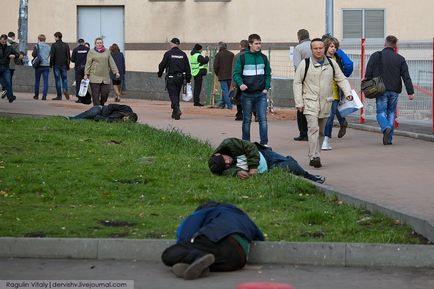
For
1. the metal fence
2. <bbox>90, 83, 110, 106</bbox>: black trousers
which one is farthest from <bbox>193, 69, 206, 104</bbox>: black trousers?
the metal fence

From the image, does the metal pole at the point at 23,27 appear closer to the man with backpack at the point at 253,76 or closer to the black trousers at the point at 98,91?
the black trousers at the point at 98,91

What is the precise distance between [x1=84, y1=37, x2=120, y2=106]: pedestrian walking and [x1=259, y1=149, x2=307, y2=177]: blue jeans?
9.42m

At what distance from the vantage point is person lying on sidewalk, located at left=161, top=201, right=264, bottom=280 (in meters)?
8.40

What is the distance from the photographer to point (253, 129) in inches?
826

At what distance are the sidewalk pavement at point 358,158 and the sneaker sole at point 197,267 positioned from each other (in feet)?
7.09

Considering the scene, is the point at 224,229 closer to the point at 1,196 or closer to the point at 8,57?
the point at 1,196

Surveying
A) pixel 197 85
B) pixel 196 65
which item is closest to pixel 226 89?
pixel 197 85

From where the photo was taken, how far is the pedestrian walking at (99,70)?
73.0 ft

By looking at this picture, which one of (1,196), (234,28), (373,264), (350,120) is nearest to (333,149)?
(350,120)

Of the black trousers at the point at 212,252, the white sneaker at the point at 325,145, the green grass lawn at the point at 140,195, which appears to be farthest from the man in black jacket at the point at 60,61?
the black trousers at the point at 212,252

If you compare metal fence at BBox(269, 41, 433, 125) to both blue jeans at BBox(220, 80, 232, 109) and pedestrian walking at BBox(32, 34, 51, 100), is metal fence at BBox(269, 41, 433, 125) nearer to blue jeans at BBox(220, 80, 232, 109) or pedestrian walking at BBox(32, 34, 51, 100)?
blue jeans at BBox(220, 80, 232, 109)

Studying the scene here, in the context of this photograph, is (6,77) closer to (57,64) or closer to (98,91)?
(57,64)

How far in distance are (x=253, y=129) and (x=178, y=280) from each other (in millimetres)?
12700

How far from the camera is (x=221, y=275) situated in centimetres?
859
